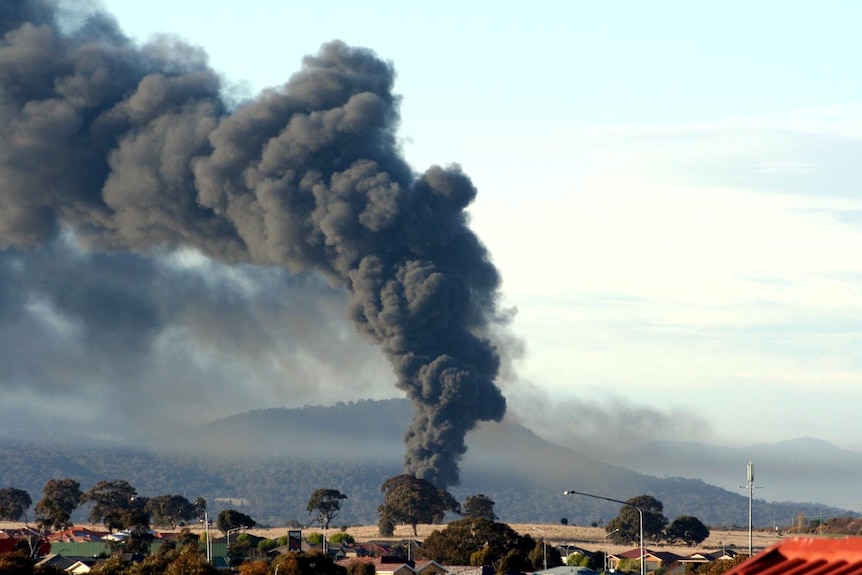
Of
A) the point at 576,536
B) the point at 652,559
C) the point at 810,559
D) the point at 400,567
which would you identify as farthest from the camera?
the point at 576,536

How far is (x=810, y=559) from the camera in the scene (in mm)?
13023

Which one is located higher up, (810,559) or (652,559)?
(652,559)

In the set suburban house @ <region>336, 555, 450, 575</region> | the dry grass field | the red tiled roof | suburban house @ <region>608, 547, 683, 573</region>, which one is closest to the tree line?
the dry grass field

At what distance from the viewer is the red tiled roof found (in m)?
12.3

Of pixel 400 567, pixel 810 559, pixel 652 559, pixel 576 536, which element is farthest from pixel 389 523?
pixel 810 559

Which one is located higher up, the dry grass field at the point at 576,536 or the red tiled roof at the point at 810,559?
the dry grass field at the point at 576,536

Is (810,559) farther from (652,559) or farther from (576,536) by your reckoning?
(576,536)

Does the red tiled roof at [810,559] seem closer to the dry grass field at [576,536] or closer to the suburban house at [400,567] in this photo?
the suburban house at [400,567]

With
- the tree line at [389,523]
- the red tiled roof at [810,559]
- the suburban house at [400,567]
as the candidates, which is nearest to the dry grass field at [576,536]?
the tree line at [389,523]

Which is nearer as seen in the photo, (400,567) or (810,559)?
(810,559)

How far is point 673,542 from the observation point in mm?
141500

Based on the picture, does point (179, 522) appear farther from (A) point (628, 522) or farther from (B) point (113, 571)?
(B) point (113, 571)

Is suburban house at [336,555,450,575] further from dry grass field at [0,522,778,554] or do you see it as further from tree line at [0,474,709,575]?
dry grass field at [0,522,778,554]

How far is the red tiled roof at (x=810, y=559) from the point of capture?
12.3 meters
